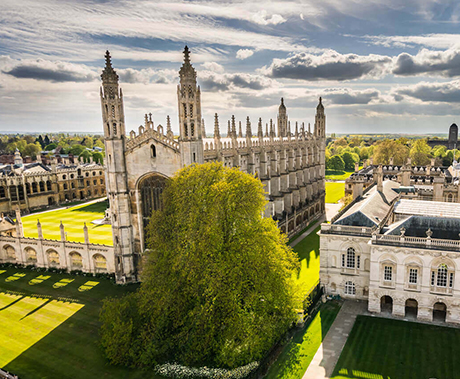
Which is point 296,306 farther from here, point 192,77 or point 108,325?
point 192,77

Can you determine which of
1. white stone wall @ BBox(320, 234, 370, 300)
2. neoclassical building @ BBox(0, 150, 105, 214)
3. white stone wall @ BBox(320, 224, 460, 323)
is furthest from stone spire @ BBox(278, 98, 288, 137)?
neoclassical building @ BBox(0, 150, 105, 214)

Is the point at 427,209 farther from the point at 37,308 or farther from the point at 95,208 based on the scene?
the point at 95,208

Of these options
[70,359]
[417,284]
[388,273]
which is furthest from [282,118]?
[70,359]

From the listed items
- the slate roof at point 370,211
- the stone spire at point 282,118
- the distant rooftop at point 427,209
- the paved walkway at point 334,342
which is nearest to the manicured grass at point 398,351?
the paved walkway at point 334,342

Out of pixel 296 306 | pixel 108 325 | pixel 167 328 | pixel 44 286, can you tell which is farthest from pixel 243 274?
pixel 44 286

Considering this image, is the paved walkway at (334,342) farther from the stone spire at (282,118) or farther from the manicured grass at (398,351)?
the stone spire at (282,118)

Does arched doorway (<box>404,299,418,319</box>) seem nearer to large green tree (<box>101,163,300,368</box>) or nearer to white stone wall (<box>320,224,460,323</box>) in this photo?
white stone wall (<box>320,224,460,323</box>)

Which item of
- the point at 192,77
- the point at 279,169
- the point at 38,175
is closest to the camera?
the point at 192,77
